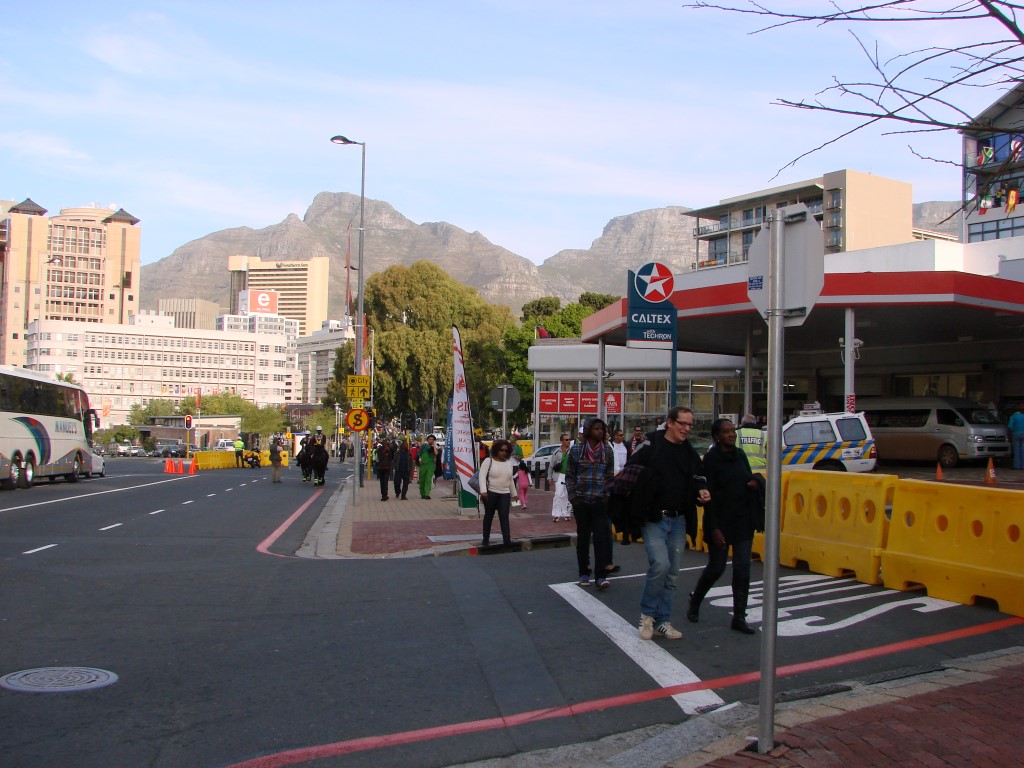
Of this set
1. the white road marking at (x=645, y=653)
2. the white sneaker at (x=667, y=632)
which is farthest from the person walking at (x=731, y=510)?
the white road marking at (x=645, y=653)

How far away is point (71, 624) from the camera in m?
7.70

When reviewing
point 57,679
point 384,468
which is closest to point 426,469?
point 384,468

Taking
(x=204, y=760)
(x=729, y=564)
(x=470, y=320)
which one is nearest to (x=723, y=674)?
(x=204, y=760)

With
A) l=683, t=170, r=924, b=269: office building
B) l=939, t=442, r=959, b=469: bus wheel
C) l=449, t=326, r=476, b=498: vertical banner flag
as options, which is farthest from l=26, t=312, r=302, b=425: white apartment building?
l=939, t=442, r=959, b=469: bus wheel

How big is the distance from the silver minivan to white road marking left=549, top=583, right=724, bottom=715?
19.9 meters

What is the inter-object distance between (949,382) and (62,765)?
113 ft

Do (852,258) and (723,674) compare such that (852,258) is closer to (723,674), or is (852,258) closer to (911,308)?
(911,308)

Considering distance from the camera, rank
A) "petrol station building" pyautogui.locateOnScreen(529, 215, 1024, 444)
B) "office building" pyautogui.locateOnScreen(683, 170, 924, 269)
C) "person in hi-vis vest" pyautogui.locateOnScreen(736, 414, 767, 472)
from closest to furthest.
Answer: "person in hi-vis vest" pyautogui.locateOnScreen(736, 414, 767, 472) → "petrol station building" pyautogui.locateOnScreen(529, 215, 1024, 444) → "office building" pyautogui.locateOnScreen(683, 170, 924, 269)

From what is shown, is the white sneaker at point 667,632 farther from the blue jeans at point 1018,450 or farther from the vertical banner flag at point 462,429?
the blue jeans at point 1018,450

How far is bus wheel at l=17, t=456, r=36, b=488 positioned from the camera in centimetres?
2730

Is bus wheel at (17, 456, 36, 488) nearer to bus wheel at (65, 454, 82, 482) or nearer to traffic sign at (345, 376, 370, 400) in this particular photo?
bus wheel at (65, 454, 82, 482)

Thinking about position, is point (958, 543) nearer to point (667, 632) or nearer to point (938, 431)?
point (667, 632)

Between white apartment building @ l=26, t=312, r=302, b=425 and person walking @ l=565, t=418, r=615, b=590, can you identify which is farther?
white apartment building @ l=26, t=312, r=302, b=425

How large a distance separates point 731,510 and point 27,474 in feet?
84.1
